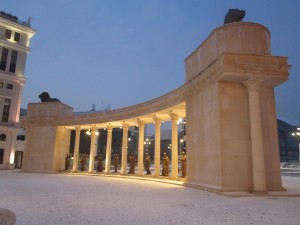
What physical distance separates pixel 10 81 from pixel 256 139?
47.1 m

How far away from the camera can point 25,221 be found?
22.6ft

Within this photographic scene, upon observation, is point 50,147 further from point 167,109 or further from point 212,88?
point 212,88

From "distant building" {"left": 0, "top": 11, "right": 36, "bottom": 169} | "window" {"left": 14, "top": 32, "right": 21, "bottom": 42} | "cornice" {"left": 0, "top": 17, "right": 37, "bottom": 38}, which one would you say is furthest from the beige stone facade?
"window" {"left": 14, "top": 32, "right": 21, "bottom": 42}

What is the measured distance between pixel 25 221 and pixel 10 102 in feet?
154

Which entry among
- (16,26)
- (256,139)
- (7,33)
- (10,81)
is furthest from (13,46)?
(256,139)

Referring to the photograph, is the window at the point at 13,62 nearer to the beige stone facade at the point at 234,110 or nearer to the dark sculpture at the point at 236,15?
the beige stone facade at the point at 234,110

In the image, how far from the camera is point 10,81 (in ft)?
158

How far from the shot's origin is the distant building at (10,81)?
46156 mm

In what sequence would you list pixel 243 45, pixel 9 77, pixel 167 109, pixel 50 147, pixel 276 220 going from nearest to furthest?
pixel 276 220, pixel 243 45, pixel 167 109, pixel 50 147, pixel 9 77

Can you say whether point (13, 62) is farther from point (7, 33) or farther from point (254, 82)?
point (254, 82)

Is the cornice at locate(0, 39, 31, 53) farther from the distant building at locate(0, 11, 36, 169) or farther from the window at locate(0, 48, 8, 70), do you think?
the window at locate(0, 48, 8, 70)

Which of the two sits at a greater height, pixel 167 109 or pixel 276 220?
pixel 167 109

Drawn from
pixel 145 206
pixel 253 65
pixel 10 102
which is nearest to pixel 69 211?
pixel 145 206

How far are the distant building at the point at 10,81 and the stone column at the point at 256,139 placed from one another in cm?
4405
